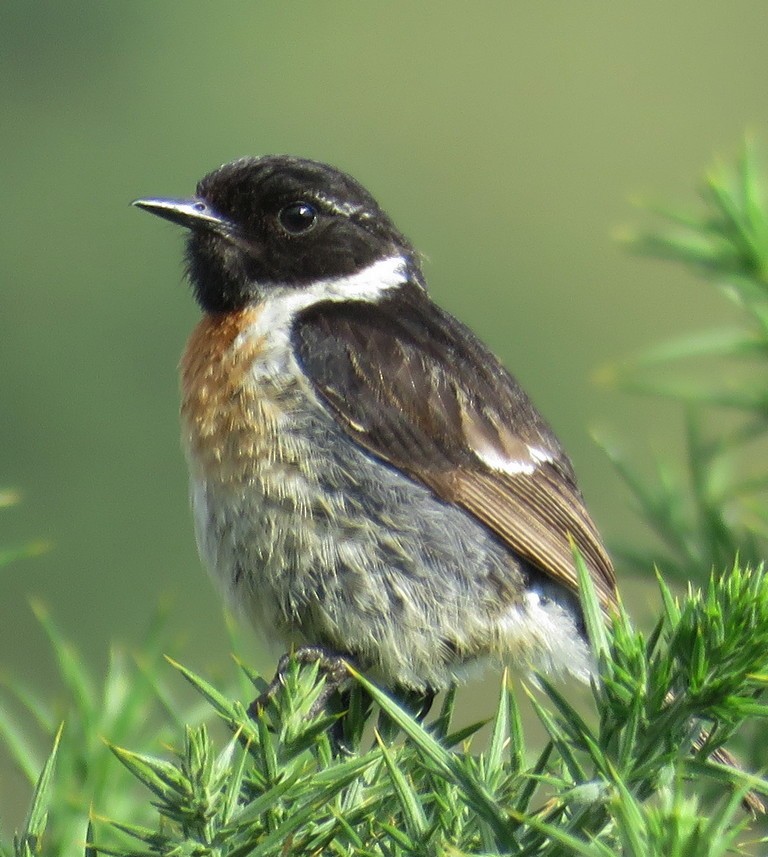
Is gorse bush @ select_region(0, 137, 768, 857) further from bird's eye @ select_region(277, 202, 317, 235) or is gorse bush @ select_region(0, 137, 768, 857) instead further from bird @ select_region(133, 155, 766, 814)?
bird's eye @ select_region(277, 202, 317, 235)

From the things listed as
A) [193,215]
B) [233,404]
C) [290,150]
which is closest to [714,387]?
[233,404]

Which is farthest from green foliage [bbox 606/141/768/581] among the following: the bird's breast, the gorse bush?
the bird's breast

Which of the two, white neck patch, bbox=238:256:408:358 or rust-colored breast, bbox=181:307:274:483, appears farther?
white neck patch, bbox=238:256:408:358

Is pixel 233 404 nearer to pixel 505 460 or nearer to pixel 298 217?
pixel 505 460

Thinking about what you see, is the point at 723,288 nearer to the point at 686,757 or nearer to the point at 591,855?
the point at 686,757

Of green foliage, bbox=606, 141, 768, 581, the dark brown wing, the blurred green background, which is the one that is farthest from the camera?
the blurred green background

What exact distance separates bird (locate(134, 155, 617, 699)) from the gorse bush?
79 cm

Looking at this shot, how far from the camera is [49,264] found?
25.0 feet

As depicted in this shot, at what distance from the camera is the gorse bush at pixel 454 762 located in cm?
127

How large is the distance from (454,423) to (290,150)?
21.9 feet

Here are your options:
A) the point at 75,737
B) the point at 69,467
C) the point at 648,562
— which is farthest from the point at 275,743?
the point at 69,467

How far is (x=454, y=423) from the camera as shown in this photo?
2938 millimetres

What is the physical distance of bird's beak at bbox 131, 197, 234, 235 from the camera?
131 inches

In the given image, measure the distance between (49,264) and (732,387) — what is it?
20.2 feet
